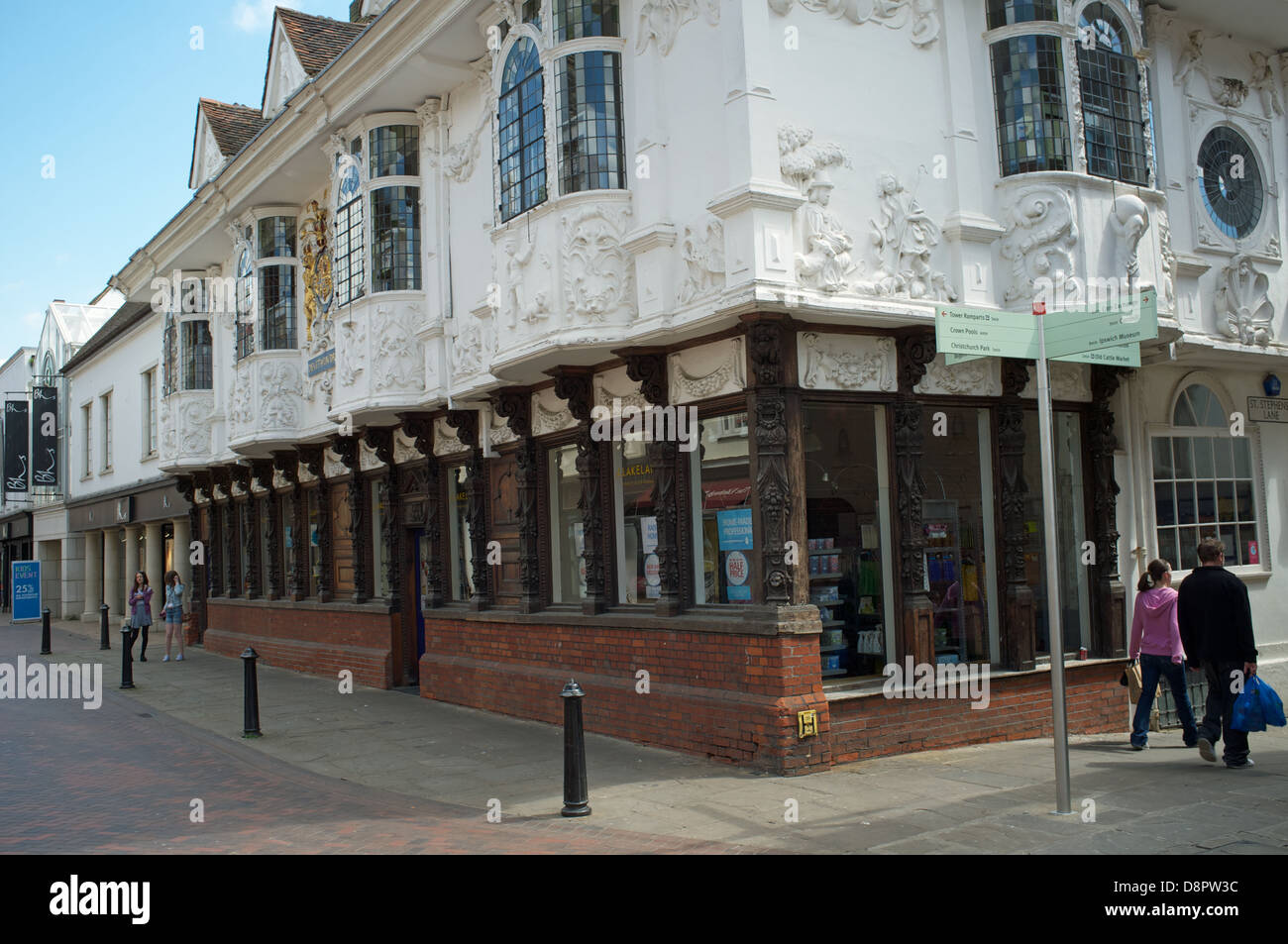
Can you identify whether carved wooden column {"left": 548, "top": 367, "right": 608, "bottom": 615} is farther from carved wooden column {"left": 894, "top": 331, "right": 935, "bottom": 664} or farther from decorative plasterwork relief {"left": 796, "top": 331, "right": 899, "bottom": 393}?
carved wooden column {"left": 894, "top": 331, "right": 935, "bottom": 664}

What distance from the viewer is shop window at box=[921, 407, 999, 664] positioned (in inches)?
426

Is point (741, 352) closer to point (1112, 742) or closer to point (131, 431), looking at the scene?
point (1112, 742)

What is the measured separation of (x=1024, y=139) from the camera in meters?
10.8

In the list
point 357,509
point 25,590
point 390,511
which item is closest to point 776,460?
point 390,511

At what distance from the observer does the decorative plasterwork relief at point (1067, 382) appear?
11.4 m

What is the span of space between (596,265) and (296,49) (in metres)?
10.7

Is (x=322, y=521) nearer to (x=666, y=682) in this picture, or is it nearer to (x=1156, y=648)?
(x=666, y=682)

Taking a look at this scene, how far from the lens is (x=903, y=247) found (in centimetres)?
1009

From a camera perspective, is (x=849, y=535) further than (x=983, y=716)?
No

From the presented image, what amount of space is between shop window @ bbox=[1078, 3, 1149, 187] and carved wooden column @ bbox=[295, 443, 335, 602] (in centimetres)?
1350

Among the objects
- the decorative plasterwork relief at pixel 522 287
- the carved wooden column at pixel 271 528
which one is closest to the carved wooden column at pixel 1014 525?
the decorative plasterwork relief at pixel 522 287

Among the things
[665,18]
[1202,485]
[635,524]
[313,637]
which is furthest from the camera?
[313,637]

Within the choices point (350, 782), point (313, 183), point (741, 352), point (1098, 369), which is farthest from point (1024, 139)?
point (313, 183)

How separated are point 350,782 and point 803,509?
4892 mm
